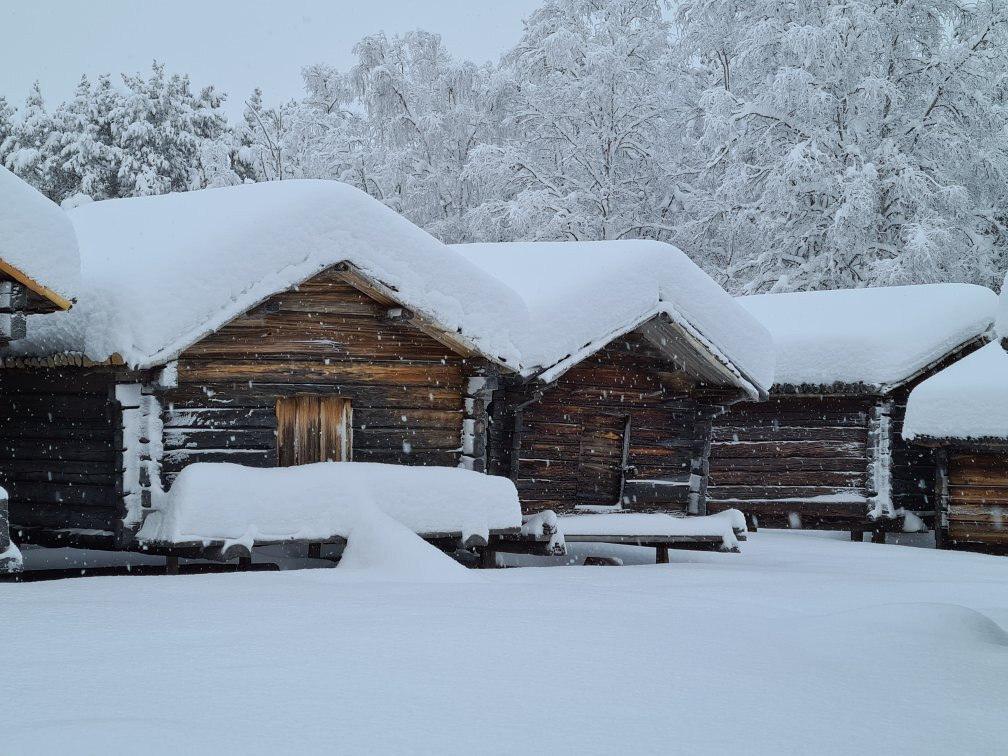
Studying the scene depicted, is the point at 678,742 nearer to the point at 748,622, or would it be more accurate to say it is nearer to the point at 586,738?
the point at 586,738

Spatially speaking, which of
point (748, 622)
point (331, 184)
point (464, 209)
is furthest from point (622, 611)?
point (464, 209)

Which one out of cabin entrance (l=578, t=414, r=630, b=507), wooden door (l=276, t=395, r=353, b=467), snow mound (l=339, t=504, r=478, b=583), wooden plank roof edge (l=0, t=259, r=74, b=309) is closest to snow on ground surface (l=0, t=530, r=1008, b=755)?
snow mound (l=339, t=504, r=478, b=583)

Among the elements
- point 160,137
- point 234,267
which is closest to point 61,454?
point 234,267

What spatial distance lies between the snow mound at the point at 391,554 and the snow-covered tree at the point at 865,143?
646 inches

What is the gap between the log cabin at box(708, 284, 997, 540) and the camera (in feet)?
63.9

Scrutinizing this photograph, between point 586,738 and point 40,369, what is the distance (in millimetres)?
Answer: 8732

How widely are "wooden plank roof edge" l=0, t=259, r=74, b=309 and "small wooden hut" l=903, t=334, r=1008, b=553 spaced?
540 inches

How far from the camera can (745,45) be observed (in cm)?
2772

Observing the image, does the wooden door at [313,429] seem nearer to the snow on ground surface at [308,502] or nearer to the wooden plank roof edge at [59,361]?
the snow on ground surface at [308,502]

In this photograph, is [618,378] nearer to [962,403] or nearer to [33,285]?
[962,403]

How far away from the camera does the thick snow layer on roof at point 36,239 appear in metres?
9.34

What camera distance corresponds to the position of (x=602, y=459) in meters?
15.3

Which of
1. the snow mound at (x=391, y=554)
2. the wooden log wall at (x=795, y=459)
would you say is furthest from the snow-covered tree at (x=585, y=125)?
the snow mound at (x=391, y=554)

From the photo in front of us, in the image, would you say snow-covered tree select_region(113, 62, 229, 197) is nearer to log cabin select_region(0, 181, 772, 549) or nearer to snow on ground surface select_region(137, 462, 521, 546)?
log cabin select_region(0, 181, 772, 549)
